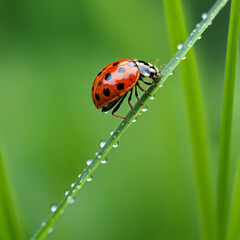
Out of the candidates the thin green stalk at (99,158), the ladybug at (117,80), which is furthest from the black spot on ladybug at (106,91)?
the thin green stalk at (99,158)

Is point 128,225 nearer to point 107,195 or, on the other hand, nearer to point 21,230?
point 107,195

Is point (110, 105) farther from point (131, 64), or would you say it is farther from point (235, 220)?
point (235, 220)

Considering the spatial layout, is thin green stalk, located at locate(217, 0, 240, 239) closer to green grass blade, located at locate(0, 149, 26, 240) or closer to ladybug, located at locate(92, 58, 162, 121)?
ladybug, located at locate(92, 58, 162, 121)

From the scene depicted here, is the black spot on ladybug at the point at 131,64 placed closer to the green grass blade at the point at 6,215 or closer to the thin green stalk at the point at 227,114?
the thin green stalk at the point at 227,114

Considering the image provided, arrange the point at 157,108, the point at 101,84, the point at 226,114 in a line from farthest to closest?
the point at 157,108
the point at 101,84
the point at 226,114

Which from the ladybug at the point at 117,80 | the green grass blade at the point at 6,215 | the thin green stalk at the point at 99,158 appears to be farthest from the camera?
the ladybug at the point at 117,80

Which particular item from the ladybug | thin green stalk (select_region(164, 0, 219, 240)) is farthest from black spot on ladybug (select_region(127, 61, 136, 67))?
thin green stalk (select_region(164, 0, 219, 240))

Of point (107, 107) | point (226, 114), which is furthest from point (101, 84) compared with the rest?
point (226, 114)
